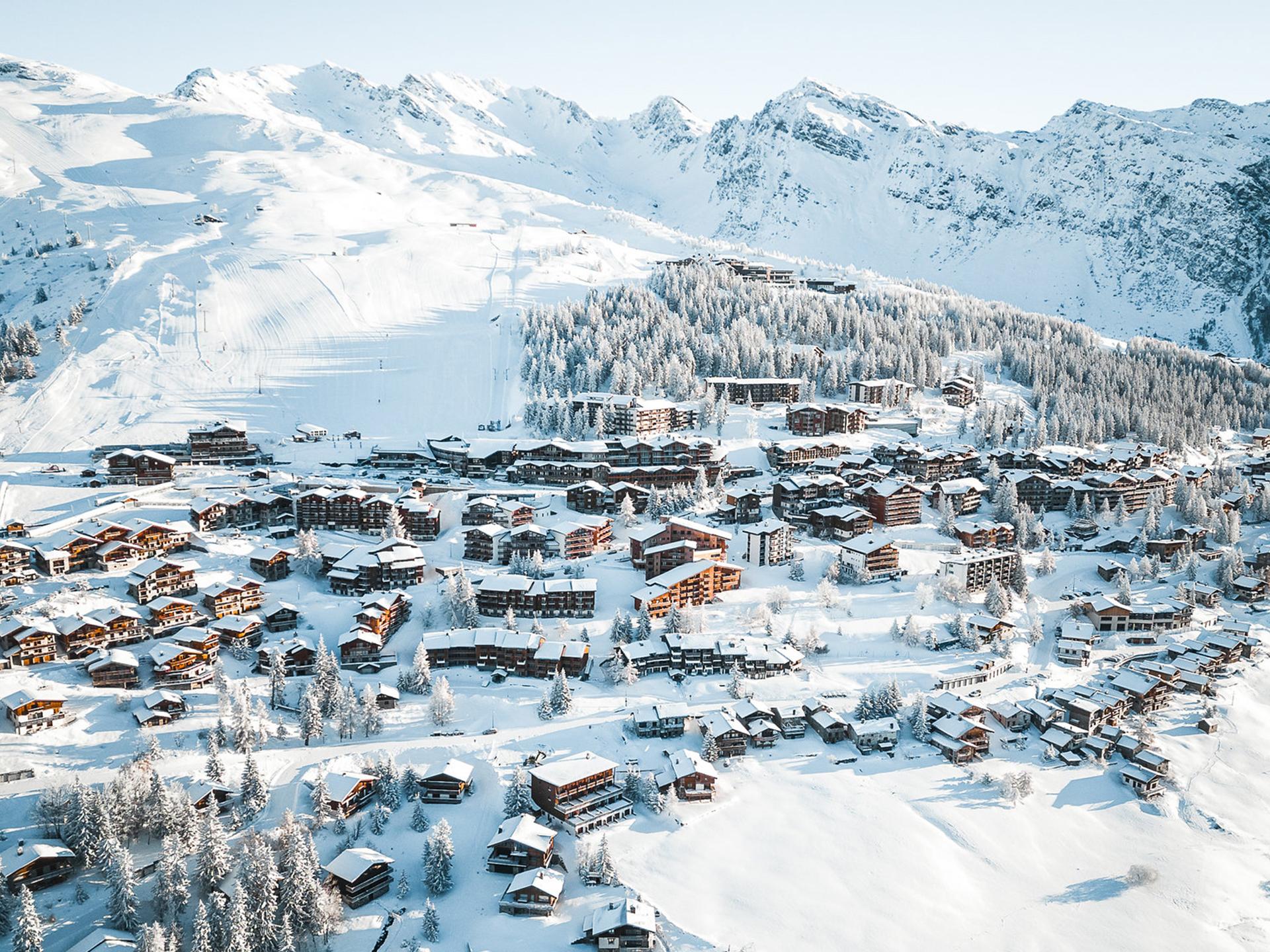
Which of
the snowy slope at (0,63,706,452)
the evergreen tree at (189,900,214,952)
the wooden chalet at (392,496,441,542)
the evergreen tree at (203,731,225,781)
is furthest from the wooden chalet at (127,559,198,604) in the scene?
the snowy slope at (0,63,706,452)

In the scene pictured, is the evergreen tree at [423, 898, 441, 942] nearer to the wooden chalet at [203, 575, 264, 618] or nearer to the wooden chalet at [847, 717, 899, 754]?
the wooden chalet at [847, 717, 899, 754]

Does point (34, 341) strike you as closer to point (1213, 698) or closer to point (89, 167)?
point (89, 167)

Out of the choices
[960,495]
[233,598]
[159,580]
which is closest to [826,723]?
[233,598]

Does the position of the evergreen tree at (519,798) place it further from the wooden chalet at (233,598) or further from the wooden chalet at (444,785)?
the wooden chalet at (233,598)

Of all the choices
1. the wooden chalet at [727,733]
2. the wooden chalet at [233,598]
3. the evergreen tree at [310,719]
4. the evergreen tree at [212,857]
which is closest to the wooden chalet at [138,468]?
the wooden chalet at [233,598]

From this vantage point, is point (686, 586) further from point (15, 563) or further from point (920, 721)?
point (15, 563)

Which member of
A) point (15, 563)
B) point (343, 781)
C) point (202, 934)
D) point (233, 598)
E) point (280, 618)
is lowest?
point (202, 934)

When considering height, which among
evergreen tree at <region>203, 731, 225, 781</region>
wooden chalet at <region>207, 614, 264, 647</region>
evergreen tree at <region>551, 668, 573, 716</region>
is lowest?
evergreen tree at <region>203, 731, 225, 781</region>
